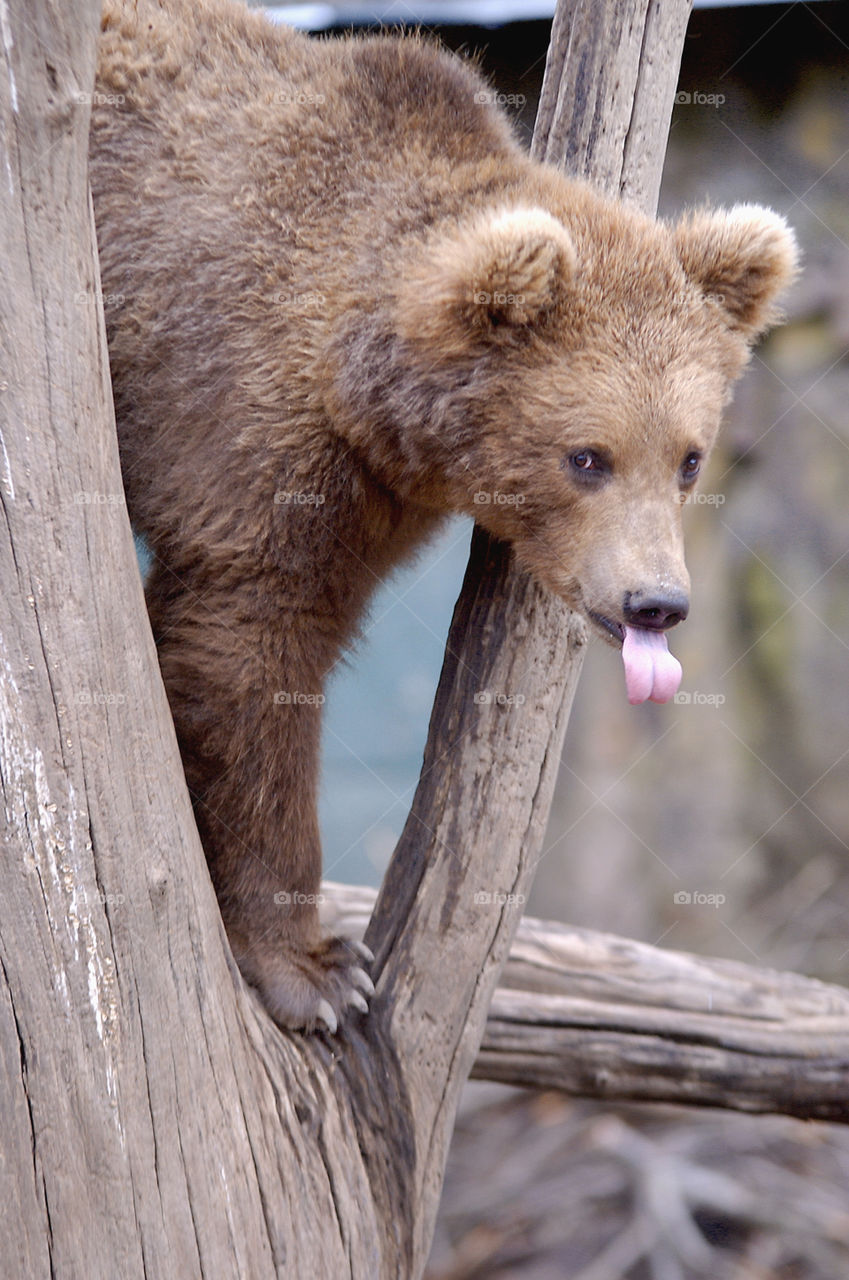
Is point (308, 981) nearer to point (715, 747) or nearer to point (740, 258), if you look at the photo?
point (740, 258)

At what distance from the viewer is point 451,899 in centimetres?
313

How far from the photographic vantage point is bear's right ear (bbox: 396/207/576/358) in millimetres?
2615

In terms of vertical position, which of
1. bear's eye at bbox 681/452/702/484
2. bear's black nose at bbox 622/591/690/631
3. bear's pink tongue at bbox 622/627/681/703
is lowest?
bear's pink tongue at bbox 622/627/681/703

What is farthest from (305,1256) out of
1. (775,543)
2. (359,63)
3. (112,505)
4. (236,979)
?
(775,543)

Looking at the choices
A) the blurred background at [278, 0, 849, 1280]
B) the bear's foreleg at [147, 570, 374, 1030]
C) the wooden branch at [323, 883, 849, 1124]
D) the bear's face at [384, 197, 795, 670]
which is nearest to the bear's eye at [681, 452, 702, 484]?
the bear's face at [384, 197, 795, 670]

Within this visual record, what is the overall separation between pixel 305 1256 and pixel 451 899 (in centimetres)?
90

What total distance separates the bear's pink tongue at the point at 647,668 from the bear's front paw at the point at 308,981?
1.11 m

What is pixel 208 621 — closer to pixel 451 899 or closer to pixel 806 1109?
pixel 451 899

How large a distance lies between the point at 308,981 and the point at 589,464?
58.2 inches

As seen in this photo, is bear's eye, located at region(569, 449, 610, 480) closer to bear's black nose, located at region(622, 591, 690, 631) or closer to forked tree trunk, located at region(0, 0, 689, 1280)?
bear's black nose, located at region(622, 591, 690, 631)

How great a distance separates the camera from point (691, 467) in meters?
2.87

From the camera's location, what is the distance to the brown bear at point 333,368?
107 inches

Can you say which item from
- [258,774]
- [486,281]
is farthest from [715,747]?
[486,281]

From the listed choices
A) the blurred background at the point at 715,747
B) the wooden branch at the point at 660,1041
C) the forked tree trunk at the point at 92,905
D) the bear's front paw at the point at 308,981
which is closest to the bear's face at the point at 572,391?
the forked tree trunk at the point at 92,905
